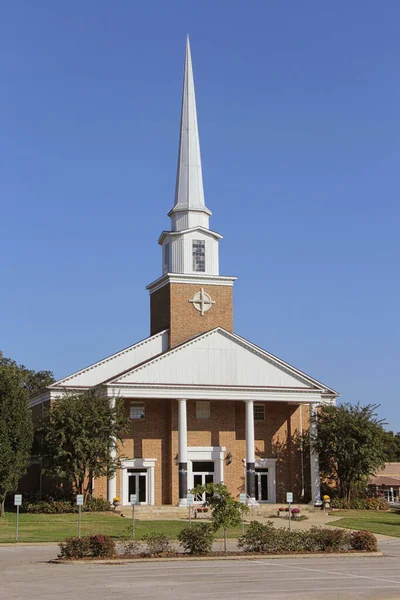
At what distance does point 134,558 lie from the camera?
2752 cm

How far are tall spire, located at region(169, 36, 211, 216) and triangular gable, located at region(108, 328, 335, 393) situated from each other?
10.3 m

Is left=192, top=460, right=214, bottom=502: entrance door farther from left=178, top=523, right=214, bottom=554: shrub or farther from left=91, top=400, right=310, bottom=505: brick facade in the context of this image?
left=178, top=523, right=214, bottom=554: shrub

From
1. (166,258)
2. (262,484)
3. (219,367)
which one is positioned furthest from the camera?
(166,258)

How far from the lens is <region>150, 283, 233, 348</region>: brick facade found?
5866cm

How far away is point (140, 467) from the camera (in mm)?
54375

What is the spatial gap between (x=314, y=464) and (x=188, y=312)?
12.7 meters

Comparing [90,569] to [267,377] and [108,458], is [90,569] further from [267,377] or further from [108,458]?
[267,377]

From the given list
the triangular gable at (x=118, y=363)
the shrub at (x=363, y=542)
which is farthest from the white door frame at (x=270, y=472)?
the shrub at (x=363, y=542)

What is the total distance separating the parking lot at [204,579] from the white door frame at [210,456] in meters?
26.3

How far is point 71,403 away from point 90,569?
25878 mm

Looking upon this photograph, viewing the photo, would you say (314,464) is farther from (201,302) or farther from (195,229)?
(195,229)

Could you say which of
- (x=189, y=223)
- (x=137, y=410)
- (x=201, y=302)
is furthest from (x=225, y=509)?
(x=189, y=223)

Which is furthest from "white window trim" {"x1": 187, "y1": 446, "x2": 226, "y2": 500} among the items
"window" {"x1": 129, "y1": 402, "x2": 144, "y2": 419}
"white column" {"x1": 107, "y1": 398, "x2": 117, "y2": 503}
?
"white column" {"x1": 107, "y1": 398, "x2": 117, "y2": 503}

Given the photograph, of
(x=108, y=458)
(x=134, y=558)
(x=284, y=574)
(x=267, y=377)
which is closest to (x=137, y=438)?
(x=108, y=458)
